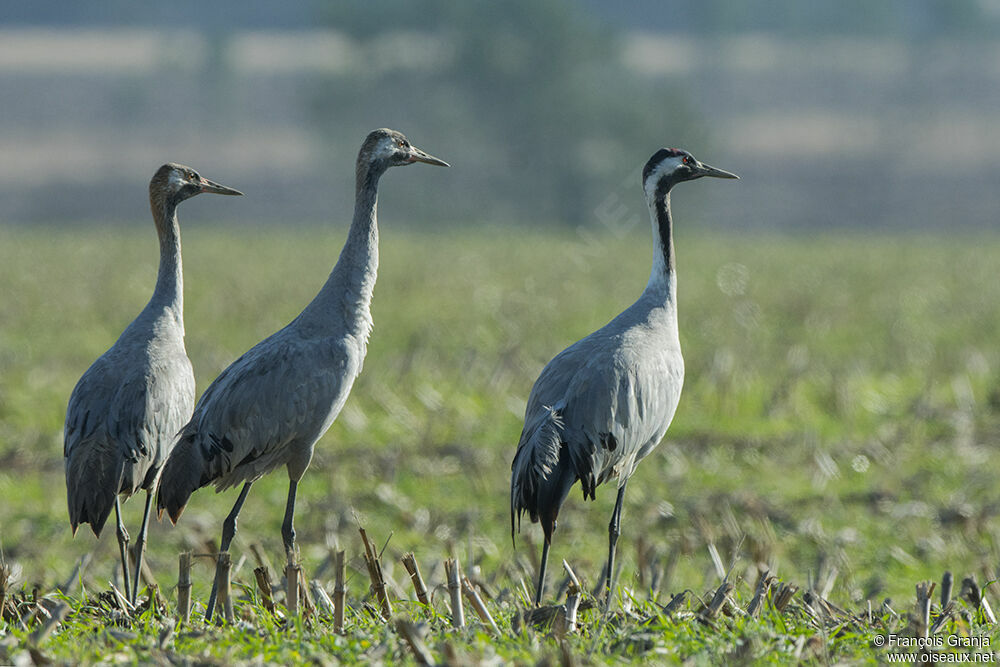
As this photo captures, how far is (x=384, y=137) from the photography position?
545 cm

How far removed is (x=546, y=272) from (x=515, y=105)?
25.7 metres

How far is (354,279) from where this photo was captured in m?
5.43

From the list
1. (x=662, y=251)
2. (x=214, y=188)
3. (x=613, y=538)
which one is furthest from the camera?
(x=662, y=251)

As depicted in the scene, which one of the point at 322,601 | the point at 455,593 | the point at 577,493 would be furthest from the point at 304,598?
the point at 577,493

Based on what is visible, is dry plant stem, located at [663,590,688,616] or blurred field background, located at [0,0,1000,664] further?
blurred field background, located at [0,0,1000,664]

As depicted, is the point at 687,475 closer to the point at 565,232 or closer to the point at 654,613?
the point at 654,613

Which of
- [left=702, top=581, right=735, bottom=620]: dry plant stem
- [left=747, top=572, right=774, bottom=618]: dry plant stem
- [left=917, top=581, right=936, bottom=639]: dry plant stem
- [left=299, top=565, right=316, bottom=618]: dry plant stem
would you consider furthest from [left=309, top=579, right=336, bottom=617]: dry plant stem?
[left=917, top=581, right=936, bottom=639]: dry plant stem

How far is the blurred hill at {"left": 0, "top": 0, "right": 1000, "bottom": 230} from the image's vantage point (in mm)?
45594

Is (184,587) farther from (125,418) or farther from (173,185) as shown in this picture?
(173,185)

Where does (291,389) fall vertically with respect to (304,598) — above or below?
above

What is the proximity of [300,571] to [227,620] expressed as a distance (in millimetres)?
351

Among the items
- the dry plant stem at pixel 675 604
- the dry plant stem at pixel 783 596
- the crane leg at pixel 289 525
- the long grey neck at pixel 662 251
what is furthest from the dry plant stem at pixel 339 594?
the long grey neck at pixel 662 251

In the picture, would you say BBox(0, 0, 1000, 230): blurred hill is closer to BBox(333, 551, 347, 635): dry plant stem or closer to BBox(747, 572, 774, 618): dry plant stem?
BBox(747, 572, 774, 618): dry plant stem

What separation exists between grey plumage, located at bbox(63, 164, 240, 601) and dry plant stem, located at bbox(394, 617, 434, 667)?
5.33 feet
